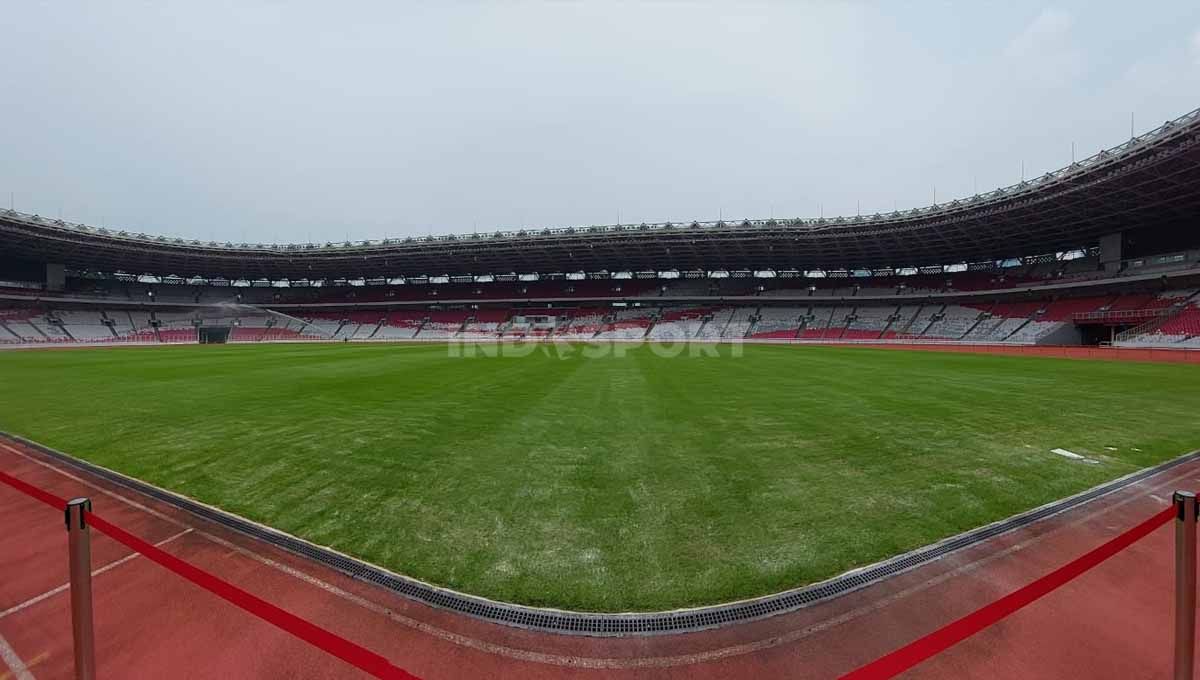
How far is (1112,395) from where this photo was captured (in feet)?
40.6

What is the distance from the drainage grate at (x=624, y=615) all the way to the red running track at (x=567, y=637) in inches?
3.6

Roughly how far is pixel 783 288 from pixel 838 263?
744 centimetres

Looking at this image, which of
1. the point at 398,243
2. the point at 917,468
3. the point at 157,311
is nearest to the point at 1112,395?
the point at 917,468

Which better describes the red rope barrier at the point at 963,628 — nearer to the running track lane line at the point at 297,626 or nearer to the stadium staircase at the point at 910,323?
the running track lane line at the point at 297,626

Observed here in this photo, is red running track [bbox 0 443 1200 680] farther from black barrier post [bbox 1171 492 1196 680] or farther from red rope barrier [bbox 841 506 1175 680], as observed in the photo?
red rope barrier [bbox 841 506 1175 680]

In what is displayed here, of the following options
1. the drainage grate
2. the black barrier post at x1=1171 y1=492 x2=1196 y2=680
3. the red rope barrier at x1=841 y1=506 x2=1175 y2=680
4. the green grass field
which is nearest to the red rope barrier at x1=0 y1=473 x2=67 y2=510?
the drainage grate

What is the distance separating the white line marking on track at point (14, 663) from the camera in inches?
119

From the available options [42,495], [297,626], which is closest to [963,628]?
[297,626]

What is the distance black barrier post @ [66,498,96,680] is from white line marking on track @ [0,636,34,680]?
1134 millimetres

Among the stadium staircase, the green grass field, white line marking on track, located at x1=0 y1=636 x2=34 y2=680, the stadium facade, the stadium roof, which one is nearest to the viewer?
white line marking on track, located at x1=0 y1=636 x2=34 y2=680

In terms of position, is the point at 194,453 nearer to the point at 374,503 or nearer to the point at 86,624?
the point at 374,503

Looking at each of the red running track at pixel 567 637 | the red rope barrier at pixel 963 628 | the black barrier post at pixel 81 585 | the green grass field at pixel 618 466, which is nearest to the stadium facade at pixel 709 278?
the green grass field at pixel 618 466

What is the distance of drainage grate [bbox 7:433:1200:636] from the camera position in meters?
3.39

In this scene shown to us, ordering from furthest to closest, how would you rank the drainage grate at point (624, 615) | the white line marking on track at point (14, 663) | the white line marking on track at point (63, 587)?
1. the white line marking on track at point (63, 587)
2. the drainage grate at point (624, 615)
3. the white line marking on track at point (14, 663)
